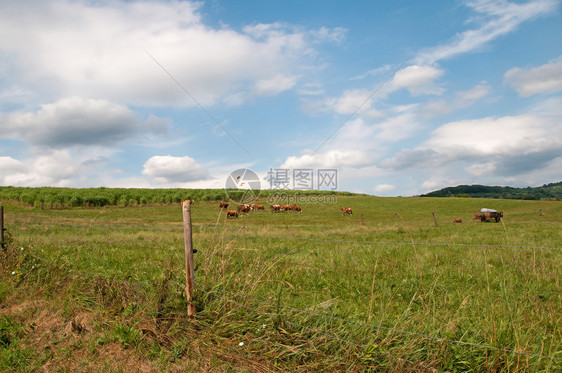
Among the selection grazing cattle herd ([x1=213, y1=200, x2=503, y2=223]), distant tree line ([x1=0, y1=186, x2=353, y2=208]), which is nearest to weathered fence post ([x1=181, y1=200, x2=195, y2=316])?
grazing cattle herd ([x1=213, y1=200, x2=503, y2=223])

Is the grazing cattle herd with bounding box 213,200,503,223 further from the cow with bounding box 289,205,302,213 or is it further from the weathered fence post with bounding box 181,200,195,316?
the weathered fence post with bounding box 181,200,195,316

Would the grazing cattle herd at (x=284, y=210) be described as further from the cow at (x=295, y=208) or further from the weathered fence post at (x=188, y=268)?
the weathered fence post at (x=188, y=268)

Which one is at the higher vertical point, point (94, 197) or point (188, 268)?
point (94, 197)

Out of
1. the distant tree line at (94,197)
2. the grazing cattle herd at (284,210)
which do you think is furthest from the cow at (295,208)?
the distant tree line at (94,197)

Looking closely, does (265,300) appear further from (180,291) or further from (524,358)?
(524,358)

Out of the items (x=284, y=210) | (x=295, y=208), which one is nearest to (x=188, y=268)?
(x=284, y=210)

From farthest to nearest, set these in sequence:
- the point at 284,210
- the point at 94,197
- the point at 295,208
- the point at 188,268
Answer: the point at 94,197
the point at 295,208
the point at 284,210
the point at 188,268

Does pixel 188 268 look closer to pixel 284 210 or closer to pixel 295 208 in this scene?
pixel 284 210

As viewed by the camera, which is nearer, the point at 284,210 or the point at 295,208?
the point at 284,210

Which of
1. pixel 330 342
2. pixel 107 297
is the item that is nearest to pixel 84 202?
pixel 107 297

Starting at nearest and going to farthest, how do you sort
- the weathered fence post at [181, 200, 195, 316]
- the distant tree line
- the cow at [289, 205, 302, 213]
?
the weathered fence post at [181, 200, 195, 316] → the distant tree line → the cow at [289, 205, 302, 213]

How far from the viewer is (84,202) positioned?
39719 mm

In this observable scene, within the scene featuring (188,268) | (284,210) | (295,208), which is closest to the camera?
(188,268)

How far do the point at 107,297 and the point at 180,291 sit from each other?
122cm
